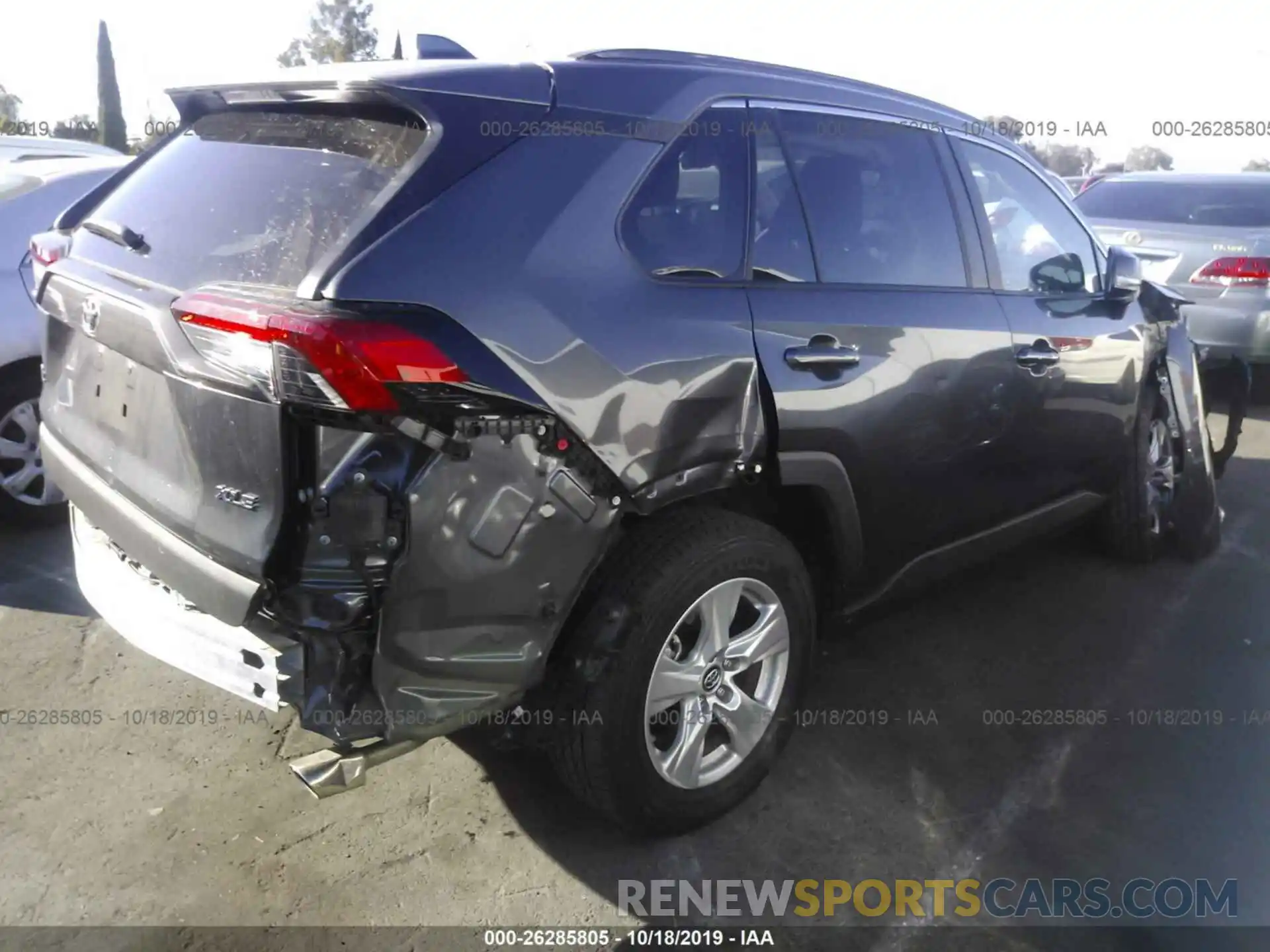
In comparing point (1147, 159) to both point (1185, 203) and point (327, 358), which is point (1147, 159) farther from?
point (327, 358)

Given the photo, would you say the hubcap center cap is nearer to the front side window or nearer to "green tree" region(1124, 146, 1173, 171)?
the front side window

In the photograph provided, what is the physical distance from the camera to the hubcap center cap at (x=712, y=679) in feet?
8.98

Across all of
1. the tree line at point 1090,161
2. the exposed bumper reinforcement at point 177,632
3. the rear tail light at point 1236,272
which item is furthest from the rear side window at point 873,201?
the tree line at point 1090,161

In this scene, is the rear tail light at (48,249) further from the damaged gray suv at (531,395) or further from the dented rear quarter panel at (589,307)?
the dented rear quarter panel at (589,307)

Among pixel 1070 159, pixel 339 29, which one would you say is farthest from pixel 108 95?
pixel 1070 159

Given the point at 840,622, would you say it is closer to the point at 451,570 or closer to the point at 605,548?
the point at 605,548

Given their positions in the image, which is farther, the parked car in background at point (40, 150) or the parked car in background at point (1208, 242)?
the parked car in background at point (1208, 242)

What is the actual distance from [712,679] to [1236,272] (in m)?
6.52

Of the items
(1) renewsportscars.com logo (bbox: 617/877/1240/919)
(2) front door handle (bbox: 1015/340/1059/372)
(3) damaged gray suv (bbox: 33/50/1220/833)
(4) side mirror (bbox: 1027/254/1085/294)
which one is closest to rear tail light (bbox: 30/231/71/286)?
(3) damaged gray suv (bbox: 33/50/1220/833)

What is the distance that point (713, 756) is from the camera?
2.87 m

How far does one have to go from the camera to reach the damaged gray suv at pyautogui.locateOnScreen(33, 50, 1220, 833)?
207 cm

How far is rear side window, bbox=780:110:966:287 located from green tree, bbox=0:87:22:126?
26.2 meters

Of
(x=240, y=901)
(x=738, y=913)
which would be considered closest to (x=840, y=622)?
(x=738, y=913)

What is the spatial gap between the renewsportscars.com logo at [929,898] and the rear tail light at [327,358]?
1.44m
